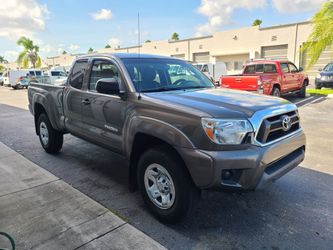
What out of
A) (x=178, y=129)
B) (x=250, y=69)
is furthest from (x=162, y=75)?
(x=250, y=69)

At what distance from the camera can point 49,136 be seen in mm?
5504

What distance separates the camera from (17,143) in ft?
21.6

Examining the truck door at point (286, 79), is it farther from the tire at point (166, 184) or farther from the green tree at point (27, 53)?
the green tree at point (27, 53)

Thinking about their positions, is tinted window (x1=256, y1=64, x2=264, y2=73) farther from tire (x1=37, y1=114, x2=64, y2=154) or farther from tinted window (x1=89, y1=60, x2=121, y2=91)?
tinted window (x1=89, y1=60, x2=121, y2=91)

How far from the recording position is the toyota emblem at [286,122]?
307cm

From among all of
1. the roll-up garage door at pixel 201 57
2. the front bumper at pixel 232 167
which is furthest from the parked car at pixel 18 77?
the front bumper at pixel 232 167

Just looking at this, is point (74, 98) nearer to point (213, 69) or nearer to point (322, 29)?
point (322, 29)

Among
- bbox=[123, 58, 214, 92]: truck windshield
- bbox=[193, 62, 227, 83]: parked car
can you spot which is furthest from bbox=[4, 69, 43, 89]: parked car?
bbox=[123, 58, 214, 92]: truck windshield

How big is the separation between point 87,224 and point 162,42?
147 feet

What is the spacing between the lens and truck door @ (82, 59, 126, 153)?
11.9 feet

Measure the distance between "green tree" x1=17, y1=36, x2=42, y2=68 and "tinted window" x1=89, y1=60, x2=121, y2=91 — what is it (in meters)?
48.2

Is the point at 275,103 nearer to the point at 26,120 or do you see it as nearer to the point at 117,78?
the point at 117,78

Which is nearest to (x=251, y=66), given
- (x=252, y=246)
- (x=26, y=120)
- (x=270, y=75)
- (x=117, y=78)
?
(x=270, y=75)

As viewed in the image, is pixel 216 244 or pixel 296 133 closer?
pixel 216 244
